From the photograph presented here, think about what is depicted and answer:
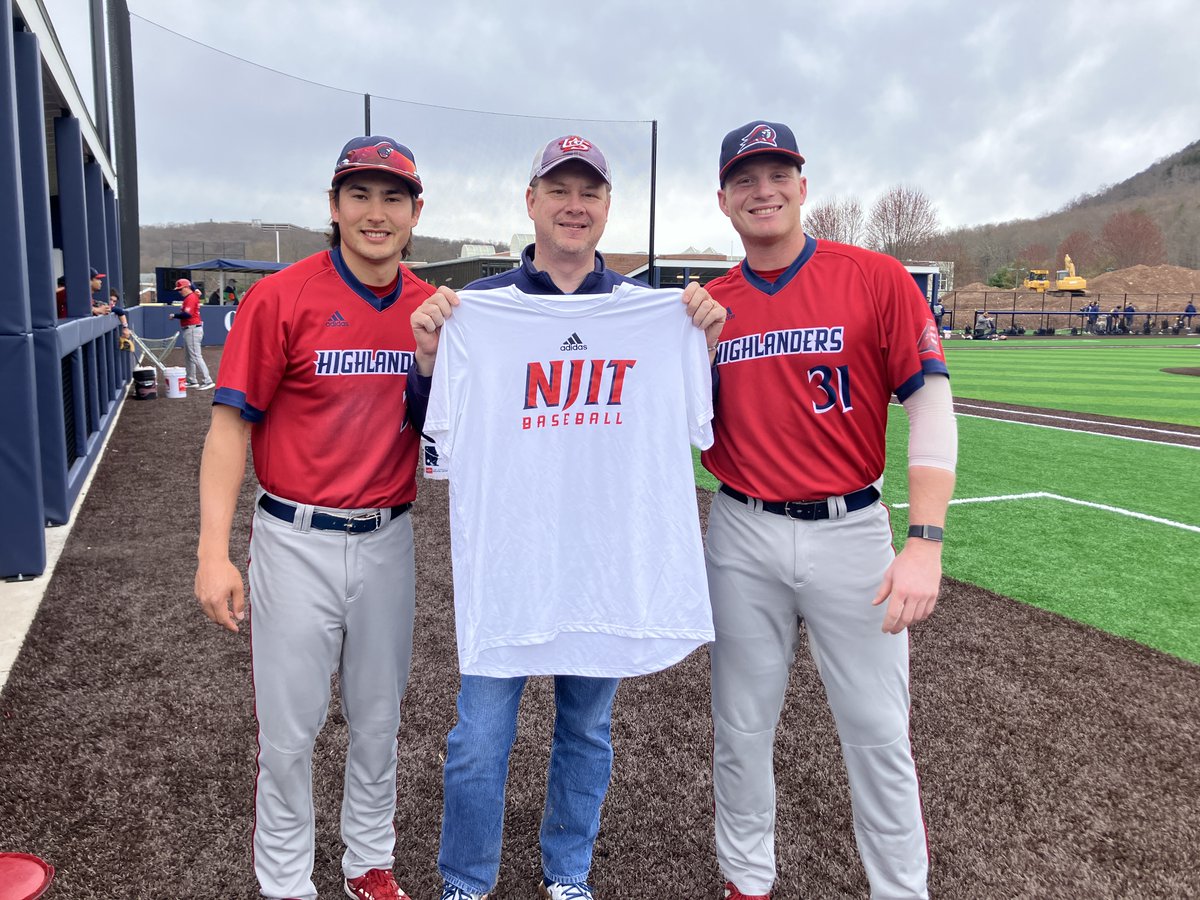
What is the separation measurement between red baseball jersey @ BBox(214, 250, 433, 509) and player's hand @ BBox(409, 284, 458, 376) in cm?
21

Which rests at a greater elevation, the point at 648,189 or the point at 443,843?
the point at 648,189

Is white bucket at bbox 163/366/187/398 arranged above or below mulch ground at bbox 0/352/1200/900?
above

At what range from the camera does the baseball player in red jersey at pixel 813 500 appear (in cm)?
217

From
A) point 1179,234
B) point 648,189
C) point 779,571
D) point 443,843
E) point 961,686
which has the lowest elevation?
point 961,686

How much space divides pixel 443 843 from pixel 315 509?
976 mm

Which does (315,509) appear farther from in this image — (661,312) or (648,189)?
(648,189)

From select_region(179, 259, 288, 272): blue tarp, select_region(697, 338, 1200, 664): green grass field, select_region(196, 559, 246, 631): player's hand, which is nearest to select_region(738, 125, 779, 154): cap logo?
select_region(196, 559, 246, 631): player's hand

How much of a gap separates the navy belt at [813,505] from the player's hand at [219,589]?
1416mm

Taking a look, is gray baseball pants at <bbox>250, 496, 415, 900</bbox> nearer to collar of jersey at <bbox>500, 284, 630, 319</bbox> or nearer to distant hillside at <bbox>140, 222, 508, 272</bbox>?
collar of jersey at <bbox>500, 284, 630, 319</bbox>

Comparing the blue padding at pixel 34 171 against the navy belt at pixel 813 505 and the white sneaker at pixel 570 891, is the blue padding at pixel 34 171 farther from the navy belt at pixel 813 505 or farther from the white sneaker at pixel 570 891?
the navy belt at pixel 813 505

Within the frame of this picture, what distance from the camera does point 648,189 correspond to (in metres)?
20.9

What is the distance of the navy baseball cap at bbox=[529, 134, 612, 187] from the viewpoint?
2199mm

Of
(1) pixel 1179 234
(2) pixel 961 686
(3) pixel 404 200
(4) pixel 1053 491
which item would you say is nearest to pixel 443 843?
(3) pixel 404 200

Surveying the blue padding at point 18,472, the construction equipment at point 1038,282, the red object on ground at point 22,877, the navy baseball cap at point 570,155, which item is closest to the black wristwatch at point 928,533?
the navy baseball cap at point 570,155
